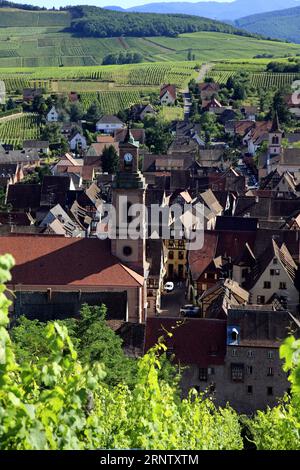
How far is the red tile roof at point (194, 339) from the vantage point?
38.1 metres

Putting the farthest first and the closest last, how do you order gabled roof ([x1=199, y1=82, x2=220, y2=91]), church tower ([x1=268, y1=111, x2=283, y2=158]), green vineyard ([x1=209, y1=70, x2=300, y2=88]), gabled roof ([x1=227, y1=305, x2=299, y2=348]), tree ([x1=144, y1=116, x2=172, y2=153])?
A: green vineyard ([x1=209, y1=70, x2=300, y2=88]) < gabled roof ([x1=199, y1=82, x2=220, y2=91]) < tree ([x1=144, y1=116, x2=172, y2=153]) < church tower ([x1=268, y1=111, x2=283, y2=158]) < gabled roof ([x1=227, y1=305, x2=299, y2=348])

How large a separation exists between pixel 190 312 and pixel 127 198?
9517 millimetres

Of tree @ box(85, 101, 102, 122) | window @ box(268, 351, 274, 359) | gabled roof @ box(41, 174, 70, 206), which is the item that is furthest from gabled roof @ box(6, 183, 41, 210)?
tree @ box(85, 101, 102, 122)

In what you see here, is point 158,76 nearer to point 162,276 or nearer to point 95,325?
point 162,276

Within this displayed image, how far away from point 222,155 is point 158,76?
75.2 meters

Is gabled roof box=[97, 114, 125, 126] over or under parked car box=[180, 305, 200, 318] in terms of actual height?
over

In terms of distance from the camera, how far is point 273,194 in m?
79.4

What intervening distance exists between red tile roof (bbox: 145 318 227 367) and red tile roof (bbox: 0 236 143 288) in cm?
422

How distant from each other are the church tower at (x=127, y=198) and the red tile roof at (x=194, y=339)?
206 inches

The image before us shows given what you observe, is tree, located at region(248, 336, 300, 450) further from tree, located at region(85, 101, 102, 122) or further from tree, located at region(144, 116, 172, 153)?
tree, located at region(85, 101, 102, 122)

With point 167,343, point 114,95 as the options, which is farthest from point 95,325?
point 114,95

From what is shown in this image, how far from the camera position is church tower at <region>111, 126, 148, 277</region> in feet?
140

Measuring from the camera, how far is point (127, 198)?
42688 millimetres
